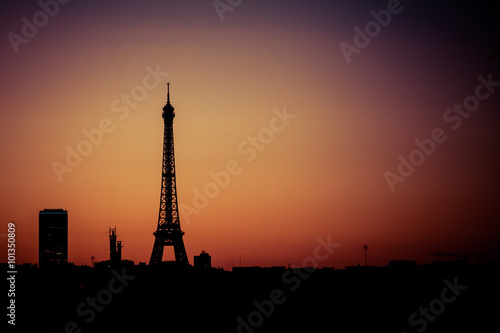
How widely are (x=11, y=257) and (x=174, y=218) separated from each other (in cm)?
6158

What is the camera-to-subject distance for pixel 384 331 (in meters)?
89.9
